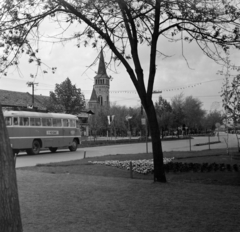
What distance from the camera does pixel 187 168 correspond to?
43.2ft

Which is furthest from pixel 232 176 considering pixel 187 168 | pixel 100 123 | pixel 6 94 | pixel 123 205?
pixel 100 123

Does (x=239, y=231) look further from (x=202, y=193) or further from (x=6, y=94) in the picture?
(x=6, y=94)

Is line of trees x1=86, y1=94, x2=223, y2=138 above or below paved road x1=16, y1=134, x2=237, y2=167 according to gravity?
above

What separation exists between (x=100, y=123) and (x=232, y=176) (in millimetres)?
69177

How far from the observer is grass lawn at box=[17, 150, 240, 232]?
597 cm

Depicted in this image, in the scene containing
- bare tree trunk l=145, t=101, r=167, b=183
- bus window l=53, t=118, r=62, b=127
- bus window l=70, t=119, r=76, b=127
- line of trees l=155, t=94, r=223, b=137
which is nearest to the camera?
bare tree trunk l=145, t=101, r=167, b=183

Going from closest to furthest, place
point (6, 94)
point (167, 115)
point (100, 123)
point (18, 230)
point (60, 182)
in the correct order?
point (18, 230)
point (60, 182)
point (6, 94)
point (167, 115)
point (100, 123)

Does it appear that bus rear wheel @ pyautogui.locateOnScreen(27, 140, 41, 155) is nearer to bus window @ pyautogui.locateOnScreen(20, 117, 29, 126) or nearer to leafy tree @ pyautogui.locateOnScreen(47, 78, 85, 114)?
bus window @ pyautogui.locateOnScreen(20, 117, 29, 126)

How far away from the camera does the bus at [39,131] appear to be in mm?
25016

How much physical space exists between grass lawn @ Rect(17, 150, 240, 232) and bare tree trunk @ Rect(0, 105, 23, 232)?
7.60 ft

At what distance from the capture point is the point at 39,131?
2716 cm

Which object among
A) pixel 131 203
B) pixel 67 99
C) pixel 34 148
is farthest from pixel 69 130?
pixel 131 203

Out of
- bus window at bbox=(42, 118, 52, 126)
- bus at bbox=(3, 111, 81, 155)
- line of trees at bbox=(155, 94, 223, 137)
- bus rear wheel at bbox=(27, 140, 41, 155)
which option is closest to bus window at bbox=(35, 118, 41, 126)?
bus at bbox=(3, 111, 81, 155)

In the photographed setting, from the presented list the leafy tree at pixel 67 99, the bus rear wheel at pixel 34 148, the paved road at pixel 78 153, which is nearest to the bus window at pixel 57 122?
the paved road at pixel 78 153
